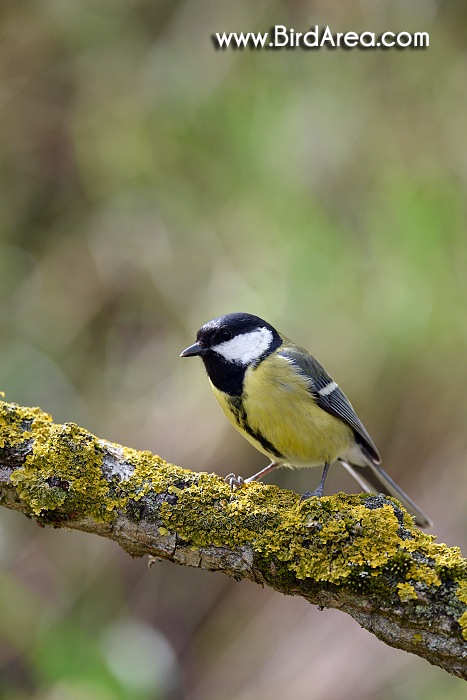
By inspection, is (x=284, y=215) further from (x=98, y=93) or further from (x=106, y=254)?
(x=98, y=93)

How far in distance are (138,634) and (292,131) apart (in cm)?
260

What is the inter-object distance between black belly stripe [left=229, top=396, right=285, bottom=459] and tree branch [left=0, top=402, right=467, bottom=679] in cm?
41

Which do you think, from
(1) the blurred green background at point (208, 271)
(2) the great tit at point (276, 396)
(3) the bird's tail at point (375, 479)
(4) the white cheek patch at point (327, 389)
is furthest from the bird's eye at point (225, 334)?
(1) the blurred green background at point (208, 271)

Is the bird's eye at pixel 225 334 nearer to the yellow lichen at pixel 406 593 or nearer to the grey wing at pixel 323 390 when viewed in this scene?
the grey wing at pixel 323 390

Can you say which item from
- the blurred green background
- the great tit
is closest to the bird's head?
the great tit

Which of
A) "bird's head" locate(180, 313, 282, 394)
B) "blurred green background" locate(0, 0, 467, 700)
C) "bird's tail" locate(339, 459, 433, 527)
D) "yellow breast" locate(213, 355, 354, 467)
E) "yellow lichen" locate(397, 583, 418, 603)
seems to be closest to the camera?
"yellow lichen" locate(397, 583, 418, 603)

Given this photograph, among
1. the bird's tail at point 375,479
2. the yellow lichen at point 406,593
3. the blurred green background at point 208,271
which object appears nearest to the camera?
the yellow lichen at point 406,593

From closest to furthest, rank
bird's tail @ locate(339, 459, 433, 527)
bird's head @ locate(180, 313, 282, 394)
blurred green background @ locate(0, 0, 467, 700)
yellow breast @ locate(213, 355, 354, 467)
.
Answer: yellow breast @ locate(213, 355, 354, 467) → bird's head @ locate(180, 313, 282, 394) → bird's tail @ locate(339, 459, 433, 527) → blurred green background @ locate(0, 0, 467, 700)

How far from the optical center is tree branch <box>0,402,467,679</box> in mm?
1501

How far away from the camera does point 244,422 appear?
2.21 m

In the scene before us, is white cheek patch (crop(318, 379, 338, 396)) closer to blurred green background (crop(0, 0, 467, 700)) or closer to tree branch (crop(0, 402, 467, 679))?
tree branch (crop(0, 402, 467, 679))

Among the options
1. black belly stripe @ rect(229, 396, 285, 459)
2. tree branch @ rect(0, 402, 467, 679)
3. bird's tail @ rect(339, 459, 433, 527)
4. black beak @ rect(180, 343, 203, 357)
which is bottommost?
tree branch @ rect(0, 402, 467, 679)

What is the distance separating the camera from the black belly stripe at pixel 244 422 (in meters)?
2.21

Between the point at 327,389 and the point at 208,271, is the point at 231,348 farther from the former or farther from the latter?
the point at 208,271
